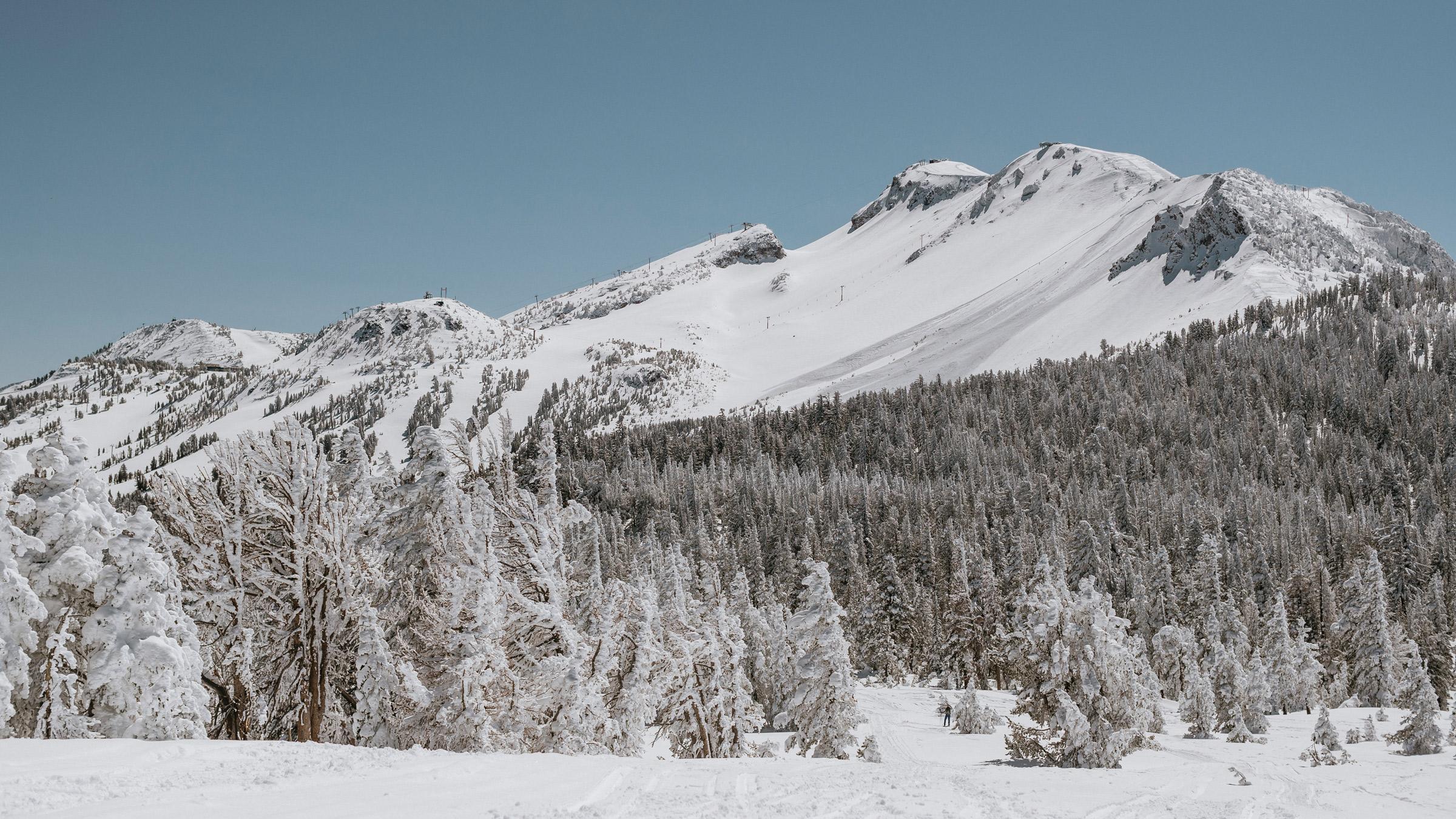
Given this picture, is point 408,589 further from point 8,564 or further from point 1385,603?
point 1385,603

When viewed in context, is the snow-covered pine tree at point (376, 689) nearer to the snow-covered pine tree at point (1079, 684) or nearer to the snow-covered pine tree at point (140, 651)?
the snow-covered pine tree at point (140, 651)

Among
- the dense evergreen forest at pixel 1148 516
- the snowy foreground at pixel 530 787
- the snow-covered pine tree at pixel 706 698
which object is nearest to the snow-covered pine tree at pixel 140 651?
the snowy foreground at pixel 530 787

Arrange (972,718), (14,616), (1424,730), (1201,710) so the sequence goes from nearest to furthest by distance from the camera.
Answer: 1. (14,616)
2. (1424,730)
3. (1201,710)
4. (972,718)

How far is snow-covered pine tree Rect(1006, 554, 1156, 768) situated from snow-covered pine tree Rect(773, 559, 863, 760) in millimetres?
5585

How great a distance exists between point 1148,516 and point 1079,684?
109m

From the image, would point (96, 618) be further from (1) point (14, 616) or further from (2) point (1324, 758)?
(2) point (1324, 758)

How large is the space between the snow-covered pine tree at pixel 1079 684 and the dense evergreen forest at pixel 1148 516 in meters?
1.91

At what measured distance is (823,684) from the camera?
1178 inches

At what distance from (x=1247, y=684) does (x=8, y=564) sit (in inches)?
2229

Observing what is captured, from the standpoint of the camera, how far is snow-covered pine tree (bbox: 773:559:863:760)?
2972 centimetres

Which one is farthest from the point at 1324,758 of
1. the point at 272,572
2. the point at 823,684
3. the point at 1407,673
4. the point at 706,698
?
the point at 272,572

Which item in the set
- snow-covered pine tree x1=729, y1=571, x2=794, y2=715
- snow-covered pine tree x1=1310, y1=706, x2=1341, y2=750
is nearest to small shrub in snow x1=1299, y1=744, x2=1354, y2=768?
snow-covered pine tree x1=1310, y1=706, x2=1341, y2=750

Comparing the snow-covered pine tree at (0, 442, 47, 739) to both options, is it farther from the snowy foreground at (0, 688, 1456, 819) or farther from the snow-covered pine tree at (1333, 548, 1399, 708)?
the snow-covered pine tree at (1333, 548, 1399, 708)

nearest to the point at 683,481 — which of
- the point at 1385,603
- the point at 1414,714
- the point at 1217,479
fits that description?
the point at 1217,479
